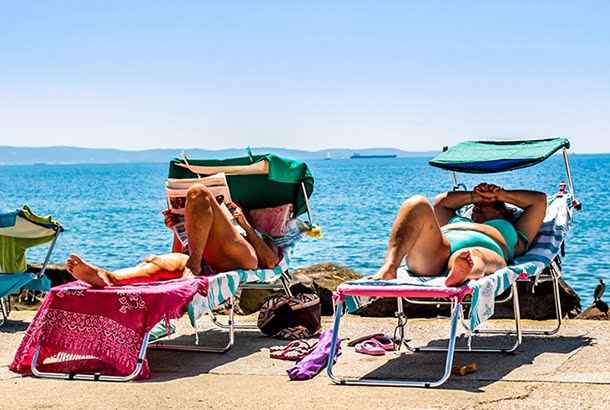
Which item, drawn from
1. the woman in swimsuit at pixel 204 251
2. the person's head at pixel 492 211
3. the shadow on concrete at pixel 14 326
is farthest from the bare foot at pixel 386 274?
the shadow on concrete at pixel 14 326

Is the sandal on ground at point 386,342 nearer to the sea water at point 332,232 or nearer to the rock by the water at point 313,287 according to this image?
the rock by the water at point 313,287

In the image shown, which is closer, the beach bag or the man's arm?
the beach bag

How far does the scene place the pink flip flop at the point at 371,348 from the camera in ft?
21.0

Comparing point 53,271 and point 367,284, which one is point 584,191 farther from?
point 367,284

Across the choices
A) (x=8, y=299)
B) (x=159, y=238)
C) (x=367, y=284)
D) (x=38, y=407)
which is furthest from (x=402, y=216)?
(x=159, y=238)

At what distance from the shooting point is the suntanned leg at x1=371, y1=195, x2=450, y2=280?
5.96 m

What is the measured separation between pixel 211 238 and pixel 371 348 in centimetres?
134

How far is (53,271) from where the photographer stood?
1162 centimetres

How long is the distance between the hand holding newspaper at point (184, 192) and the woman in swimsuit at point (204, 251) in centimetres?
5

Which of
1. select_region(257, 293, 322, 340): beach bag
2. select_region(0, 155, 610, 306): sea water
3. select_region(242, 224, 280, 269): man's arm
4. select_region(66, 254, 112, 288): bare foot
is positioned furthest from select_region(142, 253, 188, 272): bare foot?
select_region(0, 155, 610, 306): sea water

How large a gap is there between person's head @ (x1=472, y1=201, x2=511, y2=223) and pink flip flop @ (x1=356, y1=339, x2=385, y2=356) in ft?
4.16

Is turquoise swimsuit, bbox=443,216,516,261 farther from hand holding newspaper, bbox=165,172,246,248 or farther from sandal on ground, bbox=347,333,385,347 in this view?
hand holding newspaper, bbox=165,172,246,248

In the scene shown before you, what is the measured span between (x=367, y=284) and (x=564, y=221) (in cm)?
209

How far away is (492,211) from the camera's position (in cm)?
717
